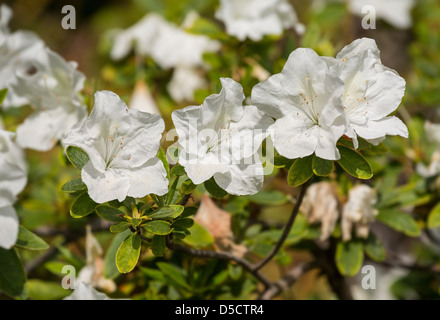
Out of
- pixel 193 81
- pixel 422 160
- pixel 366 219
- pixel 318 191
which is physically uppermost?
pixel 193 81

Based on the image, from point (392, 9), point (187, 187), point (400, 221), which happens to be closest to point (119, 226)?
point (187, 187)

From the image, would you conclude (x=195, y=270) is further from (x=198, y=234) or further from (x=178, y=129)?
(x=178, y=129)

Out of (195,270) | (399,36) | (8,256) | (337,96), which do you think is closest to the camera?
(337,96)

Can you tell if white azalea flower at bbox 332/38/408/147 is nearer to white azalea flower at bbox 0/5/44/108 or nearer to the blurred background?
the blurred background

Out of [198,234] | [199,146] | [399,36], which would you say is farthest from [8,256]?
[399,36]

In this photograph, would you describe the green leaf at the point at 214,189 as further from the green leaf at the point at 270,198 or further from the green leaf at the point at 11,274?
the green leaf at the point at 11,274

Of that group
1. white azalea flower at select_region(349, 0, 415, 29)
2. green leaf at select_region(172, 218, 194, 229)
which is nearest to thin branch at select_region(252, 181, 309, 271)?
green leaf at select_region(172, 218, 194, 229)
